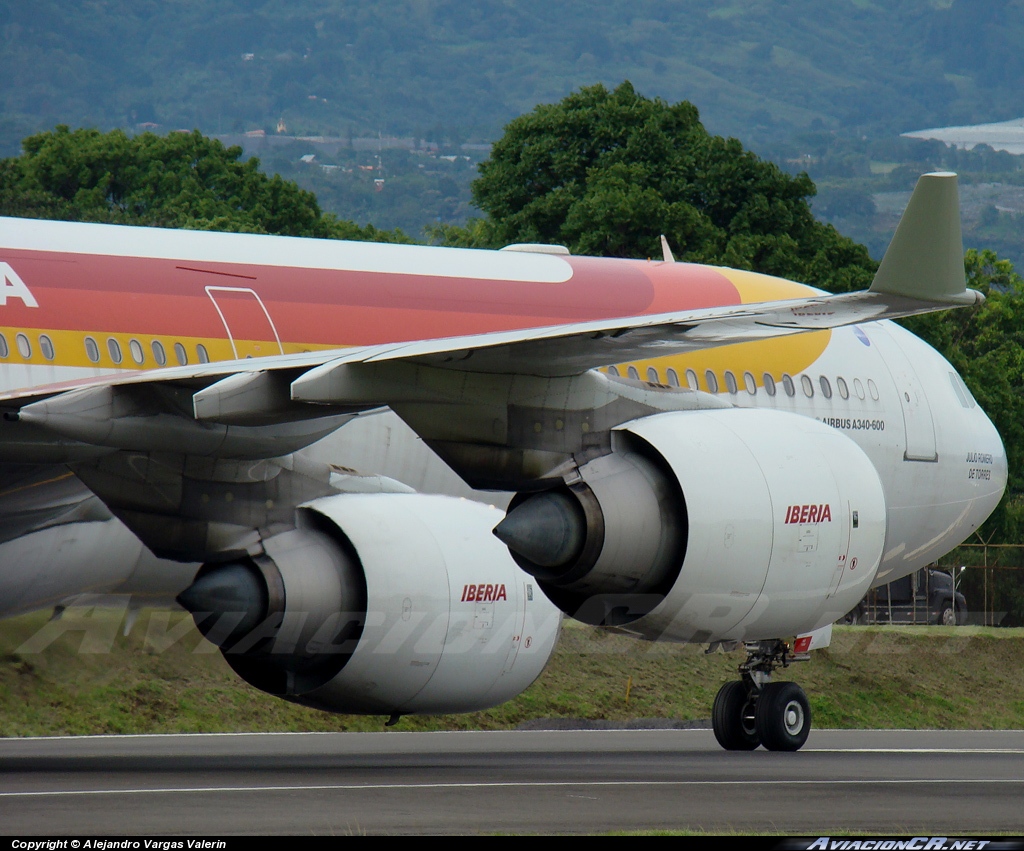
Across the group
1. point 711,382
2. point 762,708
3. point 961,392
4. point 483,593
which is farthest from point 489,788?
point 961,392

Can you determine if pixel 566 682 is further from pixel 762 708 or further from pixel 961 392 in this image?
pixel 762 708

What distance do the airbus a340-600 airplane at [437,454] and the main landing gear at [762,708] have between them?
0.10ft

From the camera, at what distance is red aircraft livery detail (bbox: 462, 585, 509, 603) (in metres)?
13.6

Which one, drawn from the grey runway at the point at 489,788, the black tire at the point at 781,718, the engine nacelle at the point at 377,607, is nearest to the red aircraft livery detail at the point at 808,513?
the grey runway at the point at 489,788

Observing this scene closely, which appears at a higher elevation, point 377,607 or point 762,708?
point 377,607

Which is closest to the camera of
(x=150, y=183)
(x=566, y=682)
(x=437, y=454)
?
(x=437, y=454)

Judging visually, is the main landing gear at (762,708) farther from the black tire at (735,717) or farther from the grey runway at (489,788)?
the grey runway at (489,788)

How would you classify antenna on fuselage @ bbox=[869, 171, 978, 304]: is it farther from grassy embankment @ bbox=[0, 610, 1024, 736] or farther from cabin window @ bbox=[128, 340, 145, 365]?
grassy embankment @ bbox=[0, 610, 1024, 736]

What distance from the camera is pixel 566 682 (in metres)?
25.2

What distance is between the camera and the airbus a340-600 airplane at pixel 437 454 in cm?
1072

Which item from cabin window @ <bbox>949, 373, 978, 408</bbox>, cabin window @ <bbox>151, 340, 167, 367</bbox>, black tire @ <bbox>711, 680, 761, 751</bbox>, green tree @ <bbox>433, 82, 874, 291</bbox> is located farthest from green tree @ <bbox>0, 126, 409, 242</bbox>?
cabin window @ <bbox>151, 340, 167, 367</bbox>

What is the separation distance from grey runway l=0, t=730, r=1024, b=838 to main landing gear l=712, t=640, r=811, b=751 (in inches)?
9.3

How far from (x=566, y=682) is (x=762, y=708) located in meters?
8.92

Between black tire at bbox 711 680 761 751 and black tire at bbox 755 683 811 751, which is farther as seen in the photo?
black tire at bbox 711 680 761 751
